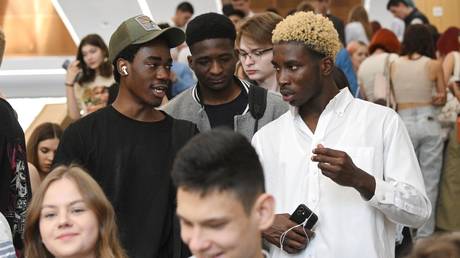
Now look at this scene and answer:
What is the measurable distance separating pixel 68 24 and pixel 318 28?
13.8 metres

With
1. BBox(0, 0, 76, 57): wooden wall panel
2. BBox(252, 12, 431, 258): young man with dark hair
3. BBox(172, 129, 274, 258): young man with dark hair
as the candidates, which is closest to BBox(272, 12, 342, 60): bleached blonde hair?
BBox(252, 12, 431, 258): young man with dark hair

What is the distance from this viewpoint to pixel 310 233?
14.5 ft

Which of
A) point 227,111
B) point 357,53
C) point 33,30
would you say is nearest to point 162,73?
point 227,111

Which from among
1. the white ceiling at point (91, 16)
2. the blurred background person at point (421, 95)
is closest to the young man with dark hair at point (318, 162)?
the blurred background person at point (421, 95)

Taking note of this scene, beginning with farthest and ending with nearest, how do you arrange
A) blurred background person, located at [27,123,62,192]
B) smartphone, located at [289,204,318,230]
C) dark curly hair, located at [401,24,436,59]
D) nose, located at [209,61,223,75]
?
dark curly hair, located at [401,24,436,59] < blurred background person, located at [27,123,62,192] < nose, located at [209,61,223,75] < smartphone, located at [289,204,318,230]

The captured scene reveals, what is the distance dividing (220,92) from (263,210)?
2311 millimetres

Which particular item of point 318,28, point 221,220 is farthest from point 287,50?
point 221,220

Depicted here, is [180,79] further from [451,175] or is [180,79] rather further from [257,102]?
[257,102]

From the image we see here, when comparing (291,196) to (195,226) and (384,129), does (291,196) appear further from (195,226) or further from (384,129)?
(195,226)

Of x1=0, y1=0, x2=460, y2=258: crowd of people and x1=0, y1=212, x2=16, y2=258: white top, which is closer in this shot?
x1=0, y1=0, x2=460, y2=258: crowd of people

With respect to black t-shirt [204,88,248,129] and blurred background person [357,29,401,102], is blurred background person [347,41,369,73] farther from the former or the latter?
black t-shirt [204,88,248,129]

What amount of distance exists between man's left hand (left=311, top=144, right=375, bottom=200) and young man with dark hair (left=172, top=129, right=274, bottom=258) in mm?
1171

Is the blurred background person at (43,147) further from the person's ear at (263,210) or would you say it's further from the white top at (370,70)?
the person's ear at (263,210)

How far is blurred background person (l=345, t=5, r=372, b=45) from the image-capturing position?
448 inches
